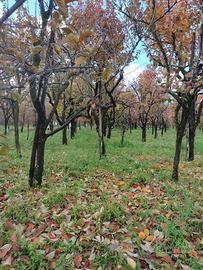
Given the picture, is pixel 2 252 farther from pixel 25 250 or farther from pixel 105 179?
pixel 105 179

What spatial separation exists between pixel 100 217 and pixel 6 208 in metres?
1.89

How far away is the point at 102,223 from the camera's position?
4266mm

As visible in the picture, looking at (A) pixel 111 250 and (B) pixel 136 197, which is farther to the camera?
(B) pixel 136 197

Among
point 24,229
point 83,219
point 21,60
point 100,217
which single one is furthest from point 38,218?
point 21,60

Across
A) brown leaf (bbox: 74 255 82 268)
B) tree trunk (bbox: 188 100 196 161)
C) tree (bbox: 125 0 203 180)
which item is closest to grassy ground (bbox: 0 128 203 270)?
brown leaf (bbox: 74 255 82 268)

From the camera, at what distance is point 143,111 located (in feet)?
80.0

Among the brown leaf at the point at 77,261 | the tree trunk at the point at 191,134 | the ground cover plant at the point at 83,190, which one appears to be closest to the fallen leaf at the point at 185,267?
the ground cover plant at the point at 83,190

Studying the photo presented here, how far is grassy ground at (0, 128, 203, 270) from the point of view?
334 cm

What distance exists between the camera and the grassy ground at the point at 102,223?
3.34m

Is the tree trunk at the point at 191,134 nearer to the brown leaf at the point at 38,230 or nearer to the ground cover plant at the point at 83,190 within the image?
the ground cover plant at the point at 83,190

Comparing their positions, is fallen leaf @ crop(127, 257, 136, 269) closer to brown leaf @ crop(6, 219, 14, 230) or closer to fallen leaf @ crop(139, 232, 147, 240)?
fallen leaf @ crop(139, 232, 147, 240)

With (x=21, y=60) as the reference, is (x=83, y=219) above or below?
below

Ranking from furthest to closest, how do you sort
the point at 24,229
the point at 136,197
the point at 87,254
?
the point at 136,197 → the point at 24,229 → the point at 87,254

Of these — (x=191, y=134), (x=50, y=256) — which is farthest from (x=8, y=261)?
(x=191, y=134)
